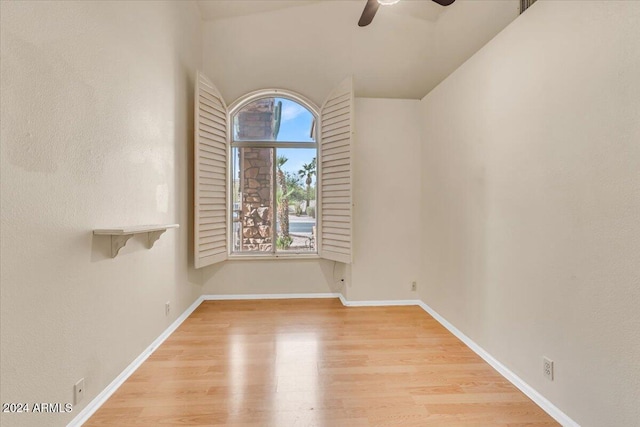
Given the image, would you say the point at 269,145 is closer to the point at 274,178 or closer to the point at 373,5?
the point at 274,178

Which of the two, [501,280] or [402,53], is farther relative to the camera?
[402,53]

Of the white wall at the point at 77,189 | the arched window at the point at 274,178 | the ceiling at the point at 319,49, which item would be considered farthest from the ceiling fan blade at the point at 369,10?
the white wall at the point at 77,189

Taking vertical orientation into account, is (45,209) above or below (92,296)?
above

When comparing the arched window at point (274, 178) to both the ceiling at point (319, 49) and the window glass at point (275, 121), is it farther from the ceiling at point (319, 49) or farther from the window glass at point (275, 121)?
the ceiling at point (319, 49)

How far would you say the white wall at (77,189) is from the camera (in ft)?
4.17

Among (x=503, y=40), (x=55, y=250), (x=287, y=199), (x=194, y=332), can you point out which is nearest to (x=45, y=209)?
(x=55, y=250)

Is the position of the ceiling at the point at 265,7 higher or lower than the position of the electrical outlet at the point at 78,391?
higher

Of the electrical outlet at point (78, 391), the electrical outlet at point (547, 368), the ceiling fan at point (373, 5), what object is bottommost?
the electrical outlet at point (78, 391)

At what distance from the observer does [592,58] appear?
1.47m

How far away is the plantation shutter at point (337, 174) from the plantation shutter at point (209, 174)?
50.2 inches

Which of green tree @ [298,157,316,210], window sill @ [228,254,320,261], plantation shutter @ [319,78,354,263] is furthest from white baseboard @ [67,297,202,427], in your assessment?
green tree @ [298,157,316,210]

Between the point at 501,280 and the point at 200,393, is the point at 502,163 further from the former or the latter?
the point at 200,393

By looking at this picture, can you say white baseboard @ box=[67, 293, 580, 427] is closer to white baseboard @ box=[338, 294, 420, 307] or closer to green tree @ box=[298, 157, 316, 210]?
white baseboard @ box=[338, 294, 420, 307]

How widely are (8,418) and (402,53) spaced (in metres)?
4.66
